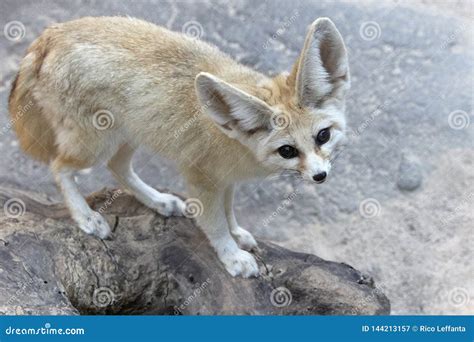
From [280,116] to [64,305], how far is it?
3.99 ft

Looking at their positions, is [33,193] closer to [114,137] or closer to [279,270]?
[114,137]

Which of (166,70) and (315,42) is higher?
(315,42)

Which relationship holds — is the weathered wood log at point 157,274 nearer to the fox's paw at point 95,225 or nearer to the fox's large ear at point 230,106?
the fox's paw at point 95,225

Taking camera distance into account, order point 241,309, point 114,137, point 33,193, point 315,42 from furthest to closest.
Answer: point 33,193
point 114,137
point 241,309
point 315,42

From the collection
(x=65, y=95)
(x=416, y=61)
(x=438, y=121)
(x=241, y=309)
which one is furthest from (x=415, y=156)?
(x=65, y=95)

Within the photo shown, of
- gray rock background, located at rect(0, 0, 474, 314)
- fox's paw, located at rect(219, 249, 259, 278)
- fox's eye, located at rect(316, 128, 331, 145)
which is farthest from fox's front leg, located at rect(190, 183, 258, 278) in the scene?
gray rock background, located at rect(0, 0, 474, 314)

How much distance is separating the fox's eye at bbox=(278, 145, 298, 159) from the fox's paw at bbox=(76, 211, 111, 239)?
104cm

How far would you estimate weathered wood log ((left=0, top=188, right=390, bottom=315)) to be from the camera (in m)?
3.21

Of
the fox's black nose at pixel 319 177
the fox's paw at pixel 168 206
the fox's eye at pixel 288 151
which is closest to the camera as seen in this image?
the fox's black nose at pixel 319 177

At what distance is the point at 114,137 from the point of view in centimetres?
351

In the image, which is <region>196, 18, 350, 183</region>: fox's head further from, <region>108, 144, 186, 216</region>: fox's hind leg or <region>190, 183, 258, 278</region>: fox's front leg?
<region>108, 144, 186, 216</region>: fox's hind leg

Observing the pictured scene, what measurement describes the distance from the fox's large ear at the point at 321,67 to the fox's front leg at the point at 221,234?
0.78 m

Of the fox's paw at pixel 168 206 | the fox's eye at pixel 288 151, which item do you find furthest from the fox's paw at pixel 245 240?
the fox's eye at pixel 288 151

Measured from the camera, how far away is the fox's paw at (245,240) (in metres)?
3.77
